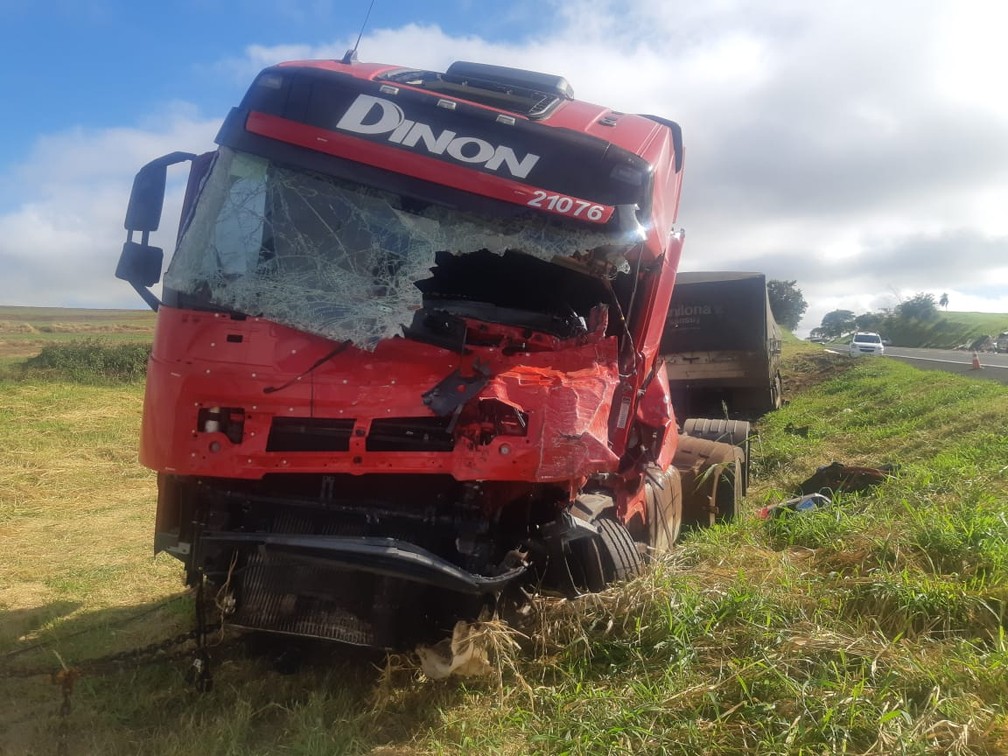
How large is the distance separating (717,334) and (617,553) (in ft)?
29.0

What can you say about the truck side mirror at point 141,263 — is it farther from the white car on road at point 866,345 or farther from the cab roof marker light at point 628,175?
the white car on road at point 866,345

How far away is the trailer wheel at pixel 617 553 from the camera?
3.69 meters

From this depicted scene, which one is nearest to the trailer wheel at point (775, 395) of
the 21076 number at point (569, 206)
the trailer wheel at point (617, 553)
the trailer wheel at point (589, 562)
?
the trailer wheel at point (617, 553)

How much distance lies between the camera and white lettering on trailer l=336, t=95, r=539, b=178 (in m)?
3.40

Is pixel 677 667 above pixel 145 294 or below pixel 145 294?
below

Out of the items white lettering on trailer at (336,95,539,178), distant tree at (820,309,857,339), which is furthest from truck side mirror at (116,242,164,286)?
distant tree at (820,309,857,339)

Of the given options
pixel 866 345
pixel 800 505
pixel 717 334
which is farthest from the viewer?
pixel 866 345

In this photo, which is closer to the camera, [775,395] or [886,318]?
[775,395]

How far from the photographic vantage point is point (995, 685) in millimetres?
2812

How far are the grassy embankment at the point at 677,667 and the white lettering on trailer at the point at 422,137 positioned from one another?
6.83ft

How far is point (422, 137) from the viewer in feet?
11.2

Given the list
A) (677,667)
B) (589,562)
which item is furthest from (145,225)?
(677,667)

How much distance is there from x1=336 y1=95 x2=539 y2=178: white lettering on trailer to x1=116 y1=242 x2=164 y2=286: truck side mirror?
3.76 feet

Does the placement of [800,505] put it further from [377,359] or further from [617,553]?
[377,359]
